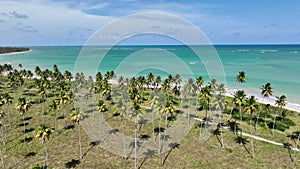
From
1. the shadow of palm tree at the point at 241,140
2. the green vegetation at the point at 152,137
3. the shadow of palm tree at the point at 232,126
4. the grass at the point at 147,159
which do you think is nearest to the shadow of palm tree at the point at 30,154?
the grass at the point at 147,159

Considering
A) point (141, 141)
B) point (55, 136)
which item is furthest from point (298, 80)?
point (55, 136)

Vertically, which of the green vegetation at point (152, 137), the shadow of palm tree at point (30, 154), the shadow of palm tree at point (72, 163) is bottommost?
the shadow of palm tree at point (72, 163)

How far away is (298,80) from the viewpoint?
169 metres

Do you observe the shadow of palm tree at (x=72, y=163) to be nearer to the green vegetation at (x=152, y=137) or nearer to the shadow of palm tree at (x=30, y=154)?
→ the green vegetation at (x=152, y=137)

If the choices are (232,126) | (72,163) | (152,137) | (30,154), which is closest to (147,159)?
(152,137)

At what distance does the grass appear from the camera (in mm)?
60594

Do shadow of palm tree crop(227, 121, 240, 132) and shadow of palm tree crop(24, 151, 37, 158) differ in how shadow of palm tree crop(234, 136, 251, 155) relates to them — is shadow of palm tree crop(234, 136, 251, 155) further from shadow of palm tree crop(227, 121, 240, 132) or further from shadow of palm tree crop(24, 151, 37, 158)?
shadow of palm tree crop(24, 151, 37, 158)

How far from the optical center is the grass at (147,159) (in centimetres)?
6059

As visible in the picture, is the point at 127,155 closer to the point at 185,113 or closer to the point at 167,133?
the point at 167,133

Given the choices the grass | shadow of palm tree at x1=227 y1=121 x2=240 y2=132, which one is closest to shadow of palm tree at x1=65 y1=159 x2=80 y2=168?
the grass

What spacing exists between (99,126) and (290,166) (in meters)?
57.4

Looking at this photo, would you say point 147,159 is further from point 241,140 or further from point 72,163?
point 241,140

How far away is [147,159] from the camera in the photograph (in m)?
63.8

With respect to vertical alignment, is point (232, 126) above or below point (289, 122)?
below
